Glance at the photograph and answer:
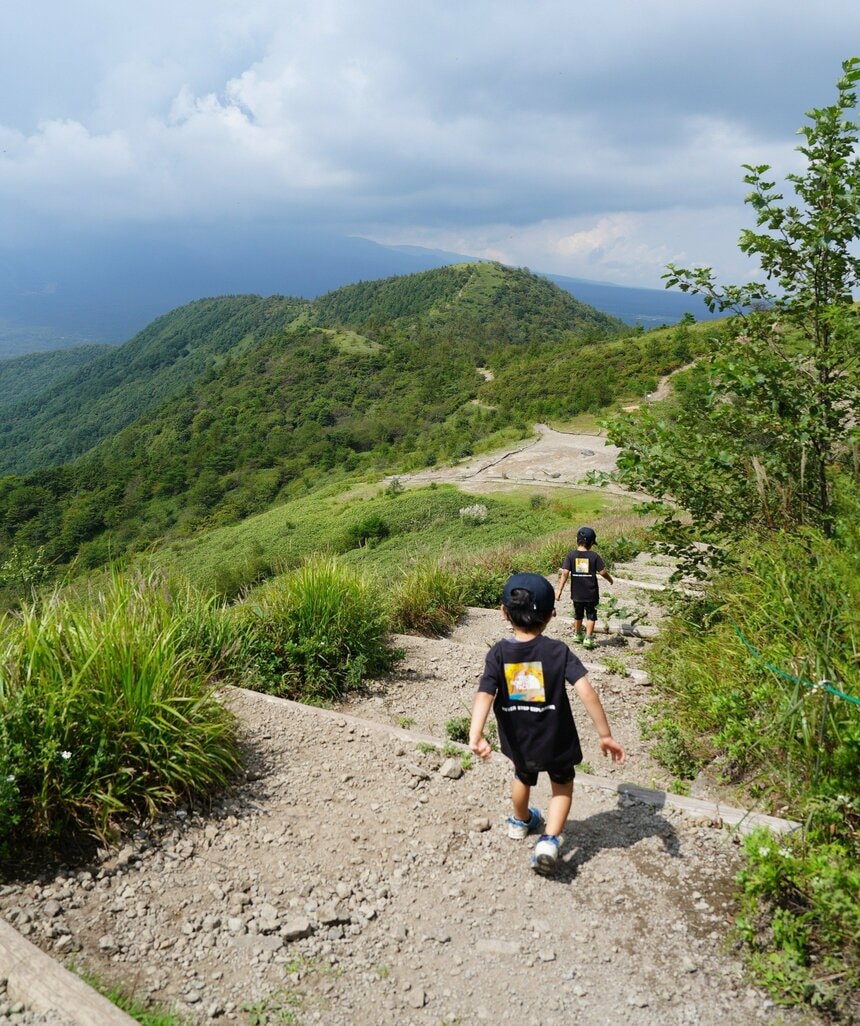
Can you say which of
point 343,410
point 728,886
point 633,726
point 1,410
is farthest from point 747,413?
point 1,410

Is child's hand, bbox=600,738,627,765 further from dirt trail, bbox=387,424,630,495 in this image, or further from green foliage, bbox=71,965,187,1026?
dirt trail, bbox=387,424,630,495

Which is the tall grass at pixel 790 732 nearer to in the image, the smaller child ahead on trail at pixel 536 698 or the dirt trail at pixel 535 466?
the smaller child ahead on trail at pixel 536 698

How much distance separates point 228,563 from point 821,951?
32.5 m

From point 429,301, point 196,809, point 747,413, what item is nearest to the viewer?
point 196,809

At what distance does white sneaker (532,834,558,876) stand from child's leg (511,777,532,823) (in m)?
0.24

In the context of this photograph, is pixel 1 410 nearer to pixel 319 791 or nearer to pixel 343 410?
pixel 343 410

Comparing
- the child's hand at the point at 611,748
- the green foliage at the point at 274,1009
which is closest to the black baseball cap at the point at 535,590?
the child's hand at the point at 611,748

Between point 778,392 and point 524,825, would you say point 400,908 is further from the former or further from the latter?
point 778,392

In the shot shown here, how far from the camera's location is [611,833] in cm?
327

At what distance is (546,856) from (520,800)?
328mm

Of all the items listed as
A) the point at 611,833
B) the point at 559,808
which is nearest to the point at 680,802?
the point at 611,833

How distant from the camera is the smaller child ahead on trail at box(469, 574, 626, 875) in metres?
3.03

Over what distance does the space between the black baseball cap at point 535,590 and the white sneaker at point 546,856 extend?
3.43 feet

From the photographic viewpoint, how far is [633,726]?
4.69 m
